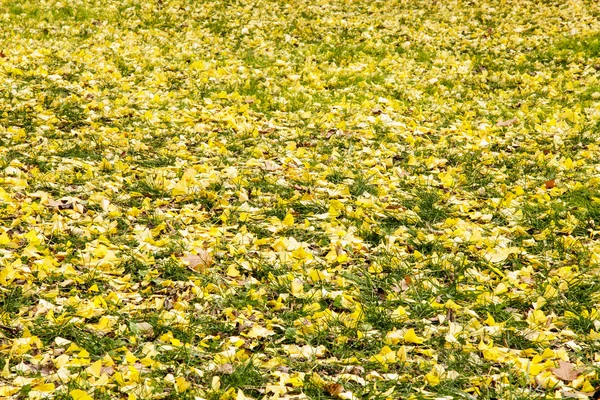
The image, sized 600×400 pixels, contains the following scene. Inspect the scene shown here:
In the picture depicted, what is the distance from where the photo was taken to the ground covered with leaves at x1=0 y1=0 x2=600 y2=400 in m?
3.53

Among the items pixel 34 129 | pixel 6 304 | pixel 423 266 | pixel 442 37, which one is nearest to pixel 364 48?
pixel 442 37

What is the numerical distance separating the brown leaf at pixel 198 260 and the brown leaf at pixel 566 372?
7.82 ft

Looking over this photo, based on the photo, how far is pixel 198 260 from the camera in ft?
14.8

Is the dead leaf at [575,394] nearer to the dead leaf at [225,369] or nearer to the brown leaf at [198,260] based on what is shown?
the dead leaf at [225,369]

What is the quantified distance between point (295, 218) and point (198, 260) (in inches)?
43.0

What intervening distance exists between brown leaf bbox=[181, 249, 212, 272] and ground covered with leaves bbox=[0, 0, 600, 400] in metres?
0.01

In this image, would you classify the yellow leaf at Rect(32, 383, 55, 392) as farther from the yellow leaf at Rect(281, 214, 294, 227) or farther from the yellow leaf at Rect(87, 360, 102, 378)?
the yellow leaf at Rect(281, 214, 294, 227)

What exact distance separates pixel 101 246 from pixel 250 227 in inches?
46.4

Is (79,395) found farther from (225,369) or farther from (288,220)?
(288,220)

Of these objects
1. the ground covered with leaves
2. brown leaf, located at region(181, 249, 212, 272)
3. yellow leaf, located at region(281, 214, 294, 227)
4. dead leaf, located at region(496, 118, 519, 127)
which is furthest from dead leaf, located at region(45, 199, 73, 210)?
dead leaf, located at region(496, 118, 519, 127)

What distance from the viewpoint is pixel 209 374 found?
344 centimetres

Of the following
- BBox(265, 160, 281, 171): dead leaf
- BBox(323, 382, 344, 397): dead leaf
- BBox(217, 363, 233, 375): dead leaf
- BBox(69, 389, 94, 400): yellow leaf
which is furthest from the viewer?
BBox(265, 160, 281, 171): dead leaf

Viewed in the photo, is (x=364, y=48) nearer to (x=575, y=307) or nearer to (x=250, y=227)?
(x=250, y=227)

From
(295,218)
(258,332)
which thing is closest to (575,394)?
(258,332)
